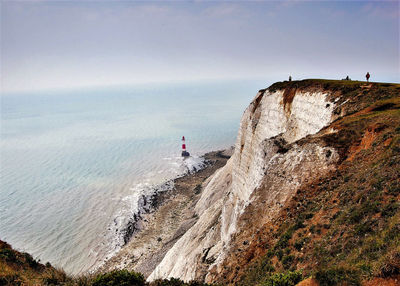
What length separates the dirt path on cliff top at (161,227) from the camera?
3176 centimetres

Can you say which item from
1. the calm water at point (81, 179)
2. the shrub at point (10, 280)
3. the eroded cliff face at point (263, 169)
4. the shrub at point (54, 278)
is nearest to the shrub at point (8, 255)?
the shrub at point (10, 280)

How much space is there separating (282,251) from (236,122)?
384ft

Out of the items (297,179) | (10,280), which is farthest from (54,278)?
(297,179)

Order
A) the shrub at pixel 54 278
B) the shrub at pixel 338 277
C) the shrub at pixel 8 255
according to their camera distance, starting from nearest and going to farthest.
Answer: the shrub at pixel 338 277, the shrub at pixel 54 278, the shrub at pixel 8 255

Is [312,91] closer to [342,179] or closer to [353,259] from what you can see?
[342,179]

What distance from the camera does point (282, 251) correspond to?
11.5 m

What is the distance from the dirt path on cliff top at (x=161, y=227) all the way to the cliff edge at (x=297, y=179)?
18.7 ft

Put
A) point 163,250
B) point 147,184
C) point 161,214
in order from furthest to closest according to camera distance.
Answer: point 147,184 < point 161,214 < point 163,250

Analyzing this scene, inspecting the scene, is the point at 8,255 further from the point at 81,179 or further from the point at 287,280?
the point at 81,179

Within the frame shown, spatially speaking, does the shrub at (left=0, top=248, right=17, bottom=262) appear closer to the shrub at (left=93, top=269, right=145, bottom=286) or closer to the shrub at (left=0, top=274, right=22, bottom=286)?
the shrub at (left=0, top=274, right=22, bottom=286)

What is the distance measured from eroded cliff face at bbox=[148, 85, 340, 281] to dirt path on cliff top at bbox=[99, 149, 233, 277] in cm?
338

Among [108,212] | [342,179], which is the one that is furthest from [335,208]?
[108,212]

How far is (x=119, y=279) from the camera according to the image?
A: 11102mm

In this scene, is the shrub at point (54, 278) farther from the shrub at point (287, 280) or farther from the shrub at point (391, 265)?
the shrub at point (391, 265)
